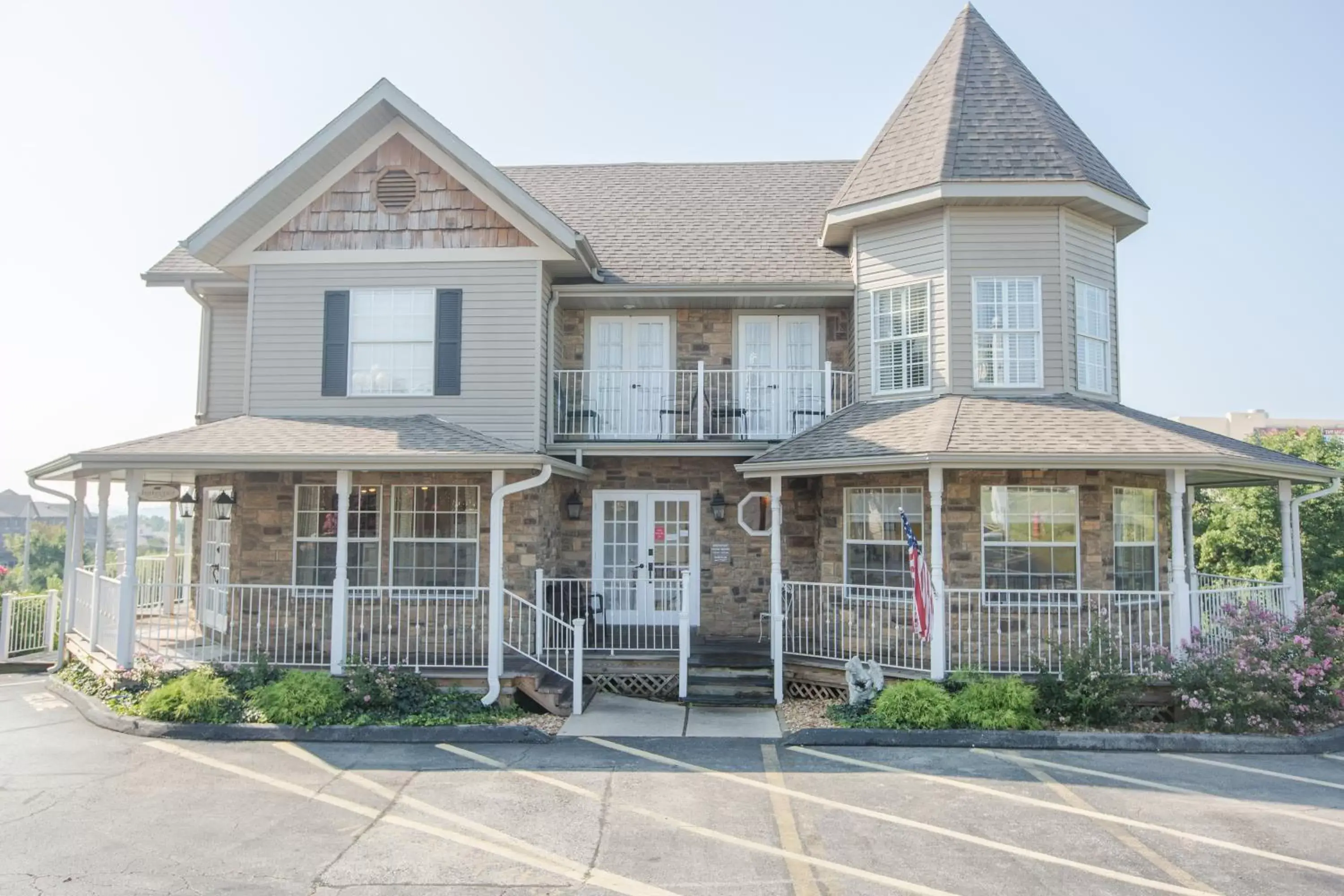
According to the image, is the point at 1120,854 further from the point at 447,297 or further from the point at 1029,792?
the point at 447,297

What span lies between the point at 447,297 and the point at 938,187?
→ 22.1ft

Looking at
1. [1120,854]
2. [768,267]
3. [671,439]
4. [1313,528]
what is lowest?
[1120,854]

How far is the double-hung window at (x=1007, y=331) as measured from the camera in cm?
1210

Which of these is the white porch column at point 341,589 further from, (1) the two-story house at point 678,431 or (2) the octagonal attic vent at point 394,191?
(2) the octagonal attic vent at point 394,191

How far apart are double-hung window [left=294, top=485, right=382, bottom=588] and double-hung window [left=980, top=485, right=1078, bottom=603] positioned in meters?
7.94

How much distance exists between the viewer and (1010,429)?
10797 millimetres

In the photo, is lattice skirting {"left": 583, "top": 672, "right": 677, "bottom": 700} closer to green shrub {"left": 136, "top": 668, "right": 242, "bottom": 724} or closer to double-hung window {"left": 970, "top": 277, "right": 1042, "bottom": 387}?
green shrub {"left": 136, "top": 668, "right": 242, "bottom": 724}

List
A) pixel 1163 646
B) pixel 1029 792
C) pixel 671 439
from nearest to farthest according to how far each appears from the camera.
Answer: pixel 1029 792, pixel 1163 646, pixel 671 439

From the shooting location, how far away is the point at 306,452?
10.6 meters

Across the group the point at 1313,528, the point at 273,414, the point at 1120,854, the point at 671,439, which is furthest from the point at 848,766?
the point at 1313,528

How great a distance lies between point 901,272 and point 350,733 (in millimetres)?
9102

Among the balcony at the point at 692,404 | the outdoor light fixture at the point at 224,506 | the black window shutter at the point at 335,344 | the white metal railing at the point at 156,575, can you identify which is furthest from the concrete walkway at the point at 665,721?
the white metal railing at the point at 156,575

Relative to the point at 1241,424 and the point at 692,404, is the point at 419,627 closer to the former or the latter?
the point at 692,404

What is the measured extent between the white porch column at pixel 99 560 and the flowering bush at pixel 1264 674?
505 inches
